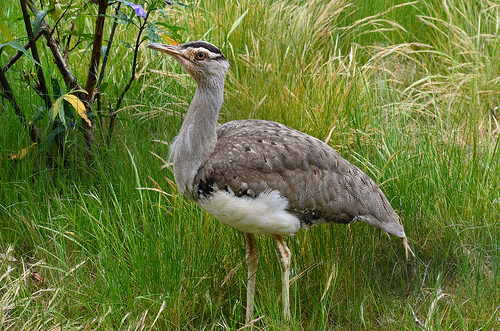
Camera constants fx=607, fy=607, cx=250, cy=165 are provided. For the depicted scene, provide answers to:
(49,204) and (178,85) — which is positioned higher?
(178,85)

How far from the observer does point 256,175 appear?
3.31m

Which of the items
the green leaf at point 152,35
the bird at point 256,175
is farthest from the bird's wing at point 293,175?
the green leaf at point 152,35

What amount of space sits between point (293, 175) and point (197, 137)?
58cm

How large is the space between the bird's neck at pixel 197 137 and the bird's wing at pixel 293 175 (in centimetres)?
5

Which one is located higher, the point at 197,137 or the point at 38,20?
the point at 38,20

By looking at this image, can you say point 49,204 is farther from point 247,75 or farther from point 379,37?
point 379,37

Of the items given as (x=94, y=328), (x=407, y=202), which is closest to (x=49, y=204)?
(x=94, y=328)

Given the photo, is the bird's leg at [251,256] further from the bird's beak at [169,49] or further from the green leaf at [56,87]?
the green leaf at [56,87]

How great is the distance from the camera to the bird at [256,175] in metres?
3.25

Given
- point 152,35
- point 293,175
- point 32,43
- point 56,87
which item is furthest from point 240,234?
point 32,43

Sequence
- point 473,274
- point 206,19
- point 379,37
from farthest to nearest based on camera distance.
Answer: point 379,37
point 206,19
point 473,274

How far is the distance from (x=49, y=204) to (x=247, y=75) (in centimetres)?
194

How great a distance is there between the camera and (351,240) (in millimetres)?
3873

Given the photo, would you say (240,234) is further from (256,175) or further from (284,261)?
(256,175)
